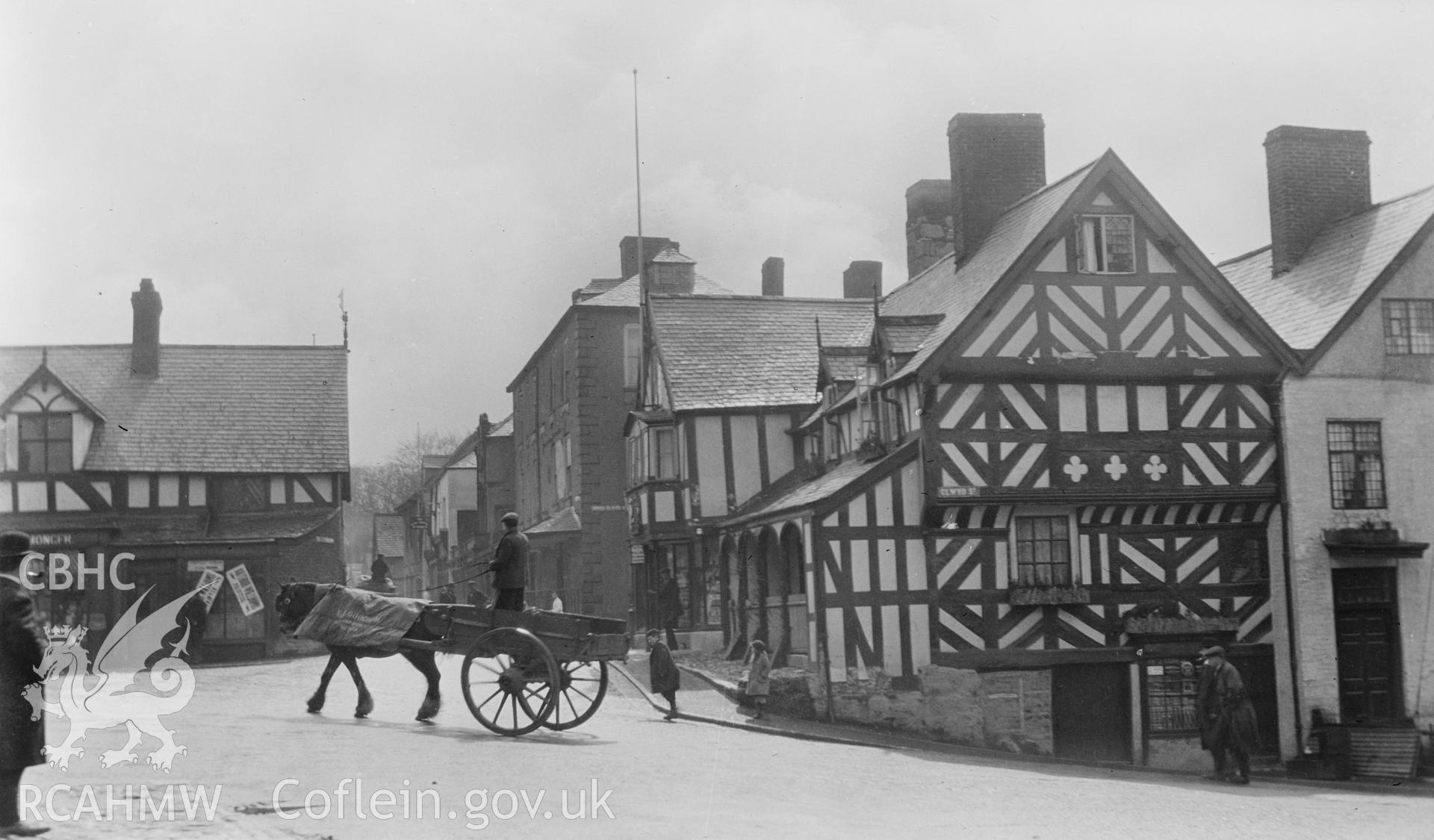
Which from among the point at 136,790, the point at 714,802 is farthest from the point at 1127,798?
the point at 136,790

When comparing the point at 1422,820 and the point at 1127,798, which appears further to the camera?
the point at 1422,820

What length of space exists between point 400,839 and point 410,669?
15769mm

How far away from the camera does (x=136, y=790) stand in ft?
34.6

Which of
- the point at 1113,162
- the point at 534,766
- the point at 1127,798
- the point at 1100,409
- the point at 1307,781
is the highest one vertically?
the point at 1113,162

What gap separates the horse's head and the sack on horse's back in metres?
0.11

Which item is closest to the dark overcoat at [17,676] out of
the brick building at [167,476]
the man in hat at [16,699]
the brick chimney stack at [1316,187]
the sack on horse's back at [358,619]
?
the man in hat at [16,699]

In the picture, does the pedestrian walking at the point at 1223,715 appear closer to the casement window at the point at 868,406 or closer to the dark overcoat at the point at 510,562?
the casement window at the point at 868,406

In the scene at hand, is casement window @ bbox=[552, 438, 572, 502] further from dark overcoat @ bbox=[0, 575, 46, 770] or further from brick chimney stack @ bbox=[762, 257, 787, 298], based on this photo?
dark overcoat @ bbox=[0, 575, 46, 770]

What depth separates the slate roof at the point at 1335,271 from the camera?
25469 millimetres

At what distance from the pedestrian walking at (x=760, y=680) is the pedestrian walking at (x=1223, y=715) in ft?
19.9

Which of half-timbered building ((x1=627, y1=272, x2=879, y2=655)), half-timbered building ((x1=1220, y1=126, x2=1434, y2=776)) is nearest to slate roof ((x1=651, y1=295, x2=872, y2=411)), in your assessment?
half-timbered building ((x1=627, y1=272, x2=879, y2=655))

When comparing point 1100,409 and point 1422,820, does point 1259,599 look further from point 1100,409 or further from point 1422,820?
point 1422,820

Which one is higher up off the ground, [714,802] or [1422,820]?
[714,802]

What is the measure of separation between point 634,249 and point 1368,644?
24.9 meters
